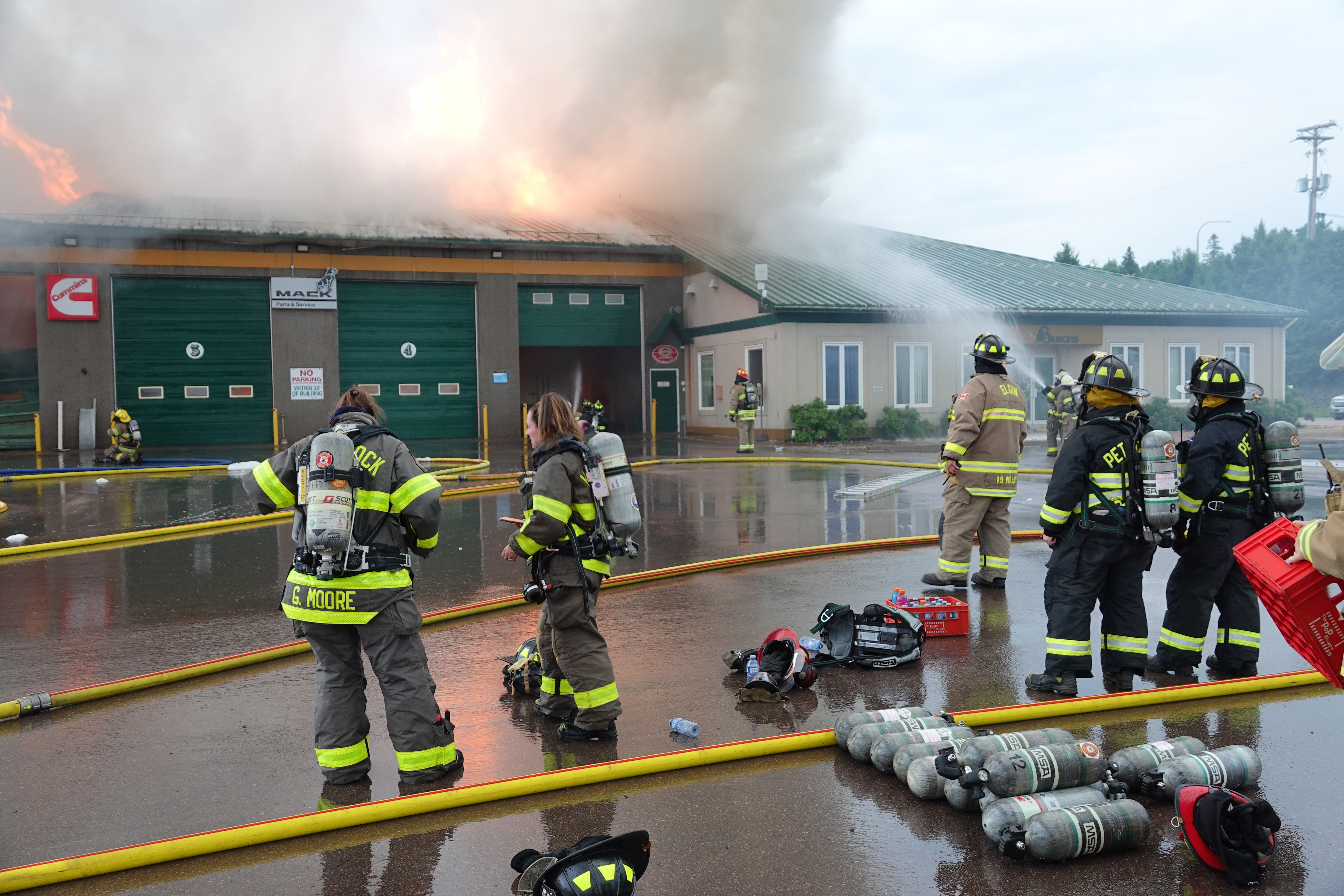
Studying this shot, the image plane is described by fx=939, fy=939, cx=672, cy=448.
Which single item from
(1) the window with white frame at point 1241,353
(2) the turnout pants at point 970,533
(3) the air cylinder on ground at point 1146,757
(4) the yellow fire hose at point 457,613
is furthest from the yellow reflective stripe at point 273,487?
(1) the window with white frame at point 1241,353

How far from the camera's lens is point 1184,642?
5.19 metres

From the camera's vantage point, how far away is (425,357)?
1085 inches

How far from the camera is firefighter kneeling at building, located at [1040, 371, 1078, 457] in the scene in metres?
17.5

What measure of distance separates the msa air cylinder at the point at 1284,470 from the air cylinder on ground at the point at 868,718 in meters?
2.41

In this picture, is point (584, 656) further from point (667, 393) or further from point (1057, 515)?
point (667, 393)

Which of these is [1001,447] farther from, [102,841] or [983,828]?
[102,841]

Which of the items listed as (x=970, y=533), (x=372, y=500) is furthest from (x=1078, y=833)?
(x=970, y=533)

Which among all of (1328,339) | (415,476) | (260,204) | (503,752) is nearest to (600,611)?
(503,752)

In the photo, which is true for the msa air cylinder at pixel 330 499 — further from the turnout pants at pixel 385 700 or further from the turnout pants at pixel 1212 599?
the turnout pants at pixel 1212 599

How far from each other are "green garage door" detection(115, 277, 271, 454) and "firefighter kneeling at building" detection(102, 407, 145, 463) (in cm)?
650

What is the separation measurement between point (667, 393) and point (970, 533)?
74.0ft

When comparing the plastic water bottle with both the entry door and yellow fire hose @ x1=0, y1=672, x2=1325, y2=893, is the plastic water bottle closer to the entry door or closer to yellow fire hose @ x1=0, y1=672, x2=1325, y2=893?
yellow fire hose @ x1=0, y1=672, x2=1325, y2=893

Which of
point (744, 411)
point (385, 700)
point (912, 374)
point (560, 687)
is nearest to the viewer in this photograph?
point (385, 700)

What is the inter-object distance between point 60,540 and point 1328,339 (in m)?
49.1
